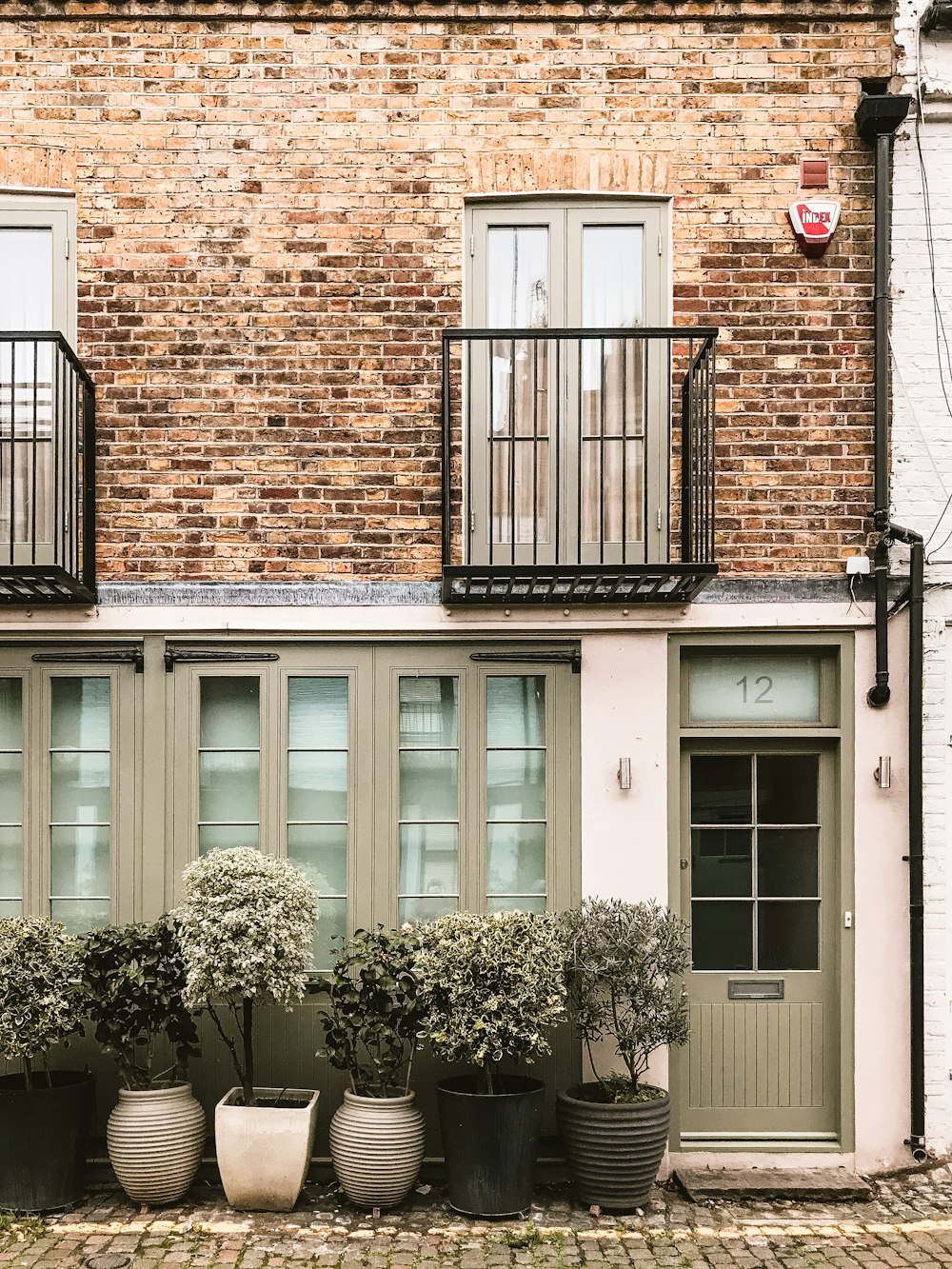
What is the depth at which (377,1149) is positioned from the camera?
19.0 feet

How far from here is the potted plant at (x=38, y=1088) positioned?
5730 millimetres

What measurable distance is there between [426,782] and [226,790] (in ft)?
3.73

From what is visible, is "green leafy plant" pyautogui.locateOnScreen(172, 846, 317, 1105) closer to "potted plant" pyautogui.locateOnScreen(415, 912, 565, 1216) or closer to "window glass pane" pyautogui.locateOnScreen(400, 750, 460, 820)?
"potted plant" pyautogui.locateOnScreen(415, 912, 565, 1216)

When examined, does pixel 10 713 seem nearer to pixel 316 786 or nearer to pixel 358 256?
pixel 316 786

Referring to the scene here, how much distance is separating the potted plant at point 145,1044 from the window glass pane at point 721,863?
114 inches

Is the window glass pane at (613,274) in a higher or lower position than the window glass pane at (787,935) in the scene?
higher

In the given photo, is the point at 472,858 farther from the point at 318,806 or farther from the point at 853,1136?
the point at 853,1136

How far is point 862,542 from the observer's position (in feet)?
21.9

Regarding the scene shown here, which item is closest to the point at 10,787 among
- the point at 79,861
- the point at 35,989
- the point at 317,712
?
the point at 79,861

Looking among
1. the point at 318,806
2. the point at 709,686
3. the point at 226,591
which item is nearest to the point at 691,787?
the point at 709,686

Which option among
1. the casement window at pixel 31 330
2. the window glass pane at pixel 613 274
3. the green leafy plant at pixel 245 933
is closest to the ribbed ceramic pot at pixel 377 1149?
the green leafy plant at pixel 245 933

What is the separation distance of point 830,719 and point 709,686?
27.9 inches

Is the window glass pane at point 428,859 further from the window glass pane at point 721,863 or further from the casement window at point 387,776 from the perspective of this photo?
the window glass pane at point 721,863

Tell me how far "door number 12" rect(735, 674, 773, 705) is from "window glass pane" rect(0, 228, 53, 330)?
4.47 metres
